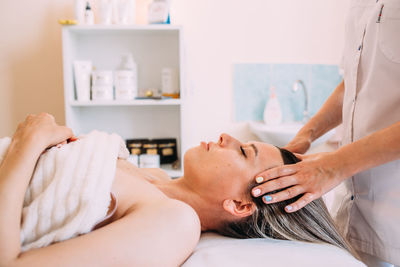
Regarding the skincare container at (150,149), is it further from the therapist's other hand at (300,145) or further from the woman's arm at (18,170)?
the woman's arm at (18,170)

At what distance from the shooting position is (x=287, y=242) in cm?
103

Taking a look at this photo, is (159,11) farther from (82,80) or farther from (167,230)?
(167,230)

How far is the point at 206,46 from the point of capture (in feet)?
8.92

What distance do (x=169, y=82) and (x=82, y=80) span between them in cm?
62

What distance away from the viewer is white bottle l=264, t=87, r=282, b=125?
272 centimetres

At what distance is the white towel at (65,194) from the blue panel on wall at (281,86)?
1.94 m

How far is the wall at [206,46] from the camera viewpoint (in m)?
2.62

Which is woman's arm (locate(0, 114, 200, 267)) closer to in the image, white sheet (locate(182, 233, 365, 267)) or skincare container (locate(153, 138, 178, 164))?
white sheet (locate(182, 233, 365, 267))

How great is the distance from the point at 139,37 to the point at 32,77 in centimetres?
89

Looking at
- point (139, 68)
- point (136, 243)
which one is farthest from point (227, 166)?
point (139, 68)

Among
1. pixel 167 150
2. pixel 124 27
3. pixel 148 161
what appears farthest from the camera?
pixel 167 150

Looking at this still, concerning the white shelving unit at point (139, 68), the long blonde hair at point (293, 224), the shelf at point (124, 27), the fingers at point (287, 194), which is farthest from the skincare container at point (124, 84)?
the fingers at point (287, 194)

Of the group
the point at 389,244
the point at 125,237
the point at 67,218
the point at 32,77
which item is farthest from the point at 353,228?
the point at 32,77

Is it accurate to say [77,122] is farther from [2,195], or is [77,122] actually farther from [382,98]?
[382,98]
